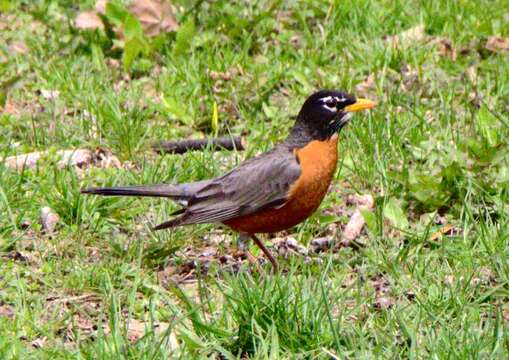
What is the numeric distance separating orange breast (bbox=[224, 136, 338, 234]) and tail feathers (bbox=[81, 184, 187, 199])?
331 millimetres

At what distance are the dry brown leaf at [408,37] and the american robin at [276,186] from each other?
1.81 meters

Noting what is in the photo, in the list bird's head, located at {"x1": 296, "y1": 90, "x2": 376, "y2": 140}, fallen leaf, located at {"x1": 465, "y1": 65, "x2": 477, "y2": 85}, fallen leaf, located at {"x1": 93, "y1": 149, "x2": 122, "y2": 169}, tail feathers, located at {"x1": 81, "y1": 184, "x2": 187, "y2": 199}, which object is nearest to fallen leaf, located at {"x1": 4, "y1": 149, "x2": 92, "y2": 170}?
fallen leaf, located at {"x1": 93, "y1": 149, "x2": 122, "y2": 169}

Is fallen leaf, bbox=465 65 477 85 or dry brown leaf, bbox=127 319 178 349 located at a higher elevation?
fallen leaf, bbox=465 65 477 85

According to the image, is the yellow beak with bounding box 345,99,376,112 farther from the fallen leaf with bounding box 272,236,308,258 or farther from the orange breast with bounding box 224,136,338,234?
the fallen leaf with bounding box 272,236,308,258

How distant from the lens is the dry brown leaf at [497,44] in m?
7.26

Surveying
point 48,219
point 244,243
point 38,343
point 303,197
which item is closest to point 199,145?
point 244,243

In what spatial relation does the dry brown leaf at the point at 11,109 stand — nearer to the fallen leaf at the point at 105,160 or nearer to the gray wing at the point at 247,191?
the fallen leaf at the point at 105,160

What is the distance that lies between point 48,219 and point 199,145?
122 cm

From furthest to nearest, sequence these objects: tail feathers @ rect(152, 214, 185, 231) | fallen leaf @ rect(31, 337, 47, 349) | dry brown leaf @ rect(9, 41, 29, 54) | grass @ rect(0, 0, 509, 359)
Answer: dry brown leaf @ rect(9, 41, 29, 54) → tail feathers @ rect(152, 214, 185, 231) → fallen leaf @ rect(31, 337, 47, 349) → grass @ rect(0, 0, 509, 359)

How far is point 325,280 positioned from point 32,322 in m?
1.30

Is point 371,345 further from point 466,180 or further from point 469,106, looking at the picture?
point 469,106

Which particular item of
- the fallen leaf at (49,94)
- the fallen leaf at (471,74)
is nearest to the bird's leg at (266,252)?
the fallen leaf at (49,94)

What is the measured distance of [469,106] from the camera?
655cm

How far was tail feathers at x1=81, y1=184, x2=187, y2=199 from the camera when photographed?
534cm
